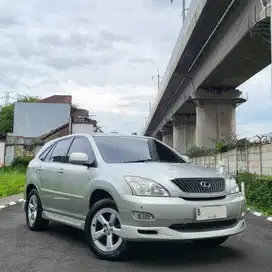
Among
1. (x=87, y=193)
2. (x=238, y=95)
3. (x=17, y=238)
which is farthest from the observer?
(x=238, y=95)

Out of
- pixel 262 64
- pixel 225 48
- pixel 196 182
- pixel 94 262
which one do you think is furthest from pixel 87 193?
pixel 262 64

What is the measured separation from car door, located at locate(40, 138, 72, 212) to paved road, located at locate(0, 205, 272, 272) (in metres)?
0.59

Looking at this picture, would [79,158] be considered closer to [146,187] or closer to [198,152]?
[146,187]

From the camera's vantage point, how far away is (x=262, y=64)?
75.3 ft

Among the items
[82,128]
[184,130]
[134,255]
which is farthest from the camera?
[184,130]

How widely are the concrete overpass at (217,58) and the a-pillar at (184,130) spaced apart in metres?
4.49

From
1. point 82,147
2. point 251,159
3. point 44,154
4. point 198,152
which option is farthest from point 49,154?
point 198,152

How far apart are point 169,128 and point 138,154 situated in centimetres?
5475

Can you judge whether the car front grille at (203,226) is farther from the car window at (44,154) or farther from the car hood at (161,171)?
the car window at (44,154)

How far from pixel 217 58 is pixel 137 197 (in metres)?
18.9

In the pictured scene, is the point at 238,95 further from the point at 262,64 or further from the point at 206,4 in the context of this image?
the point at 206,4

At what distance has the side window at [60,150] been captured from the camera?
743 centimetres

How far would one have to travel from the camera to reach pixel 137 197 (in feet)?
16.9

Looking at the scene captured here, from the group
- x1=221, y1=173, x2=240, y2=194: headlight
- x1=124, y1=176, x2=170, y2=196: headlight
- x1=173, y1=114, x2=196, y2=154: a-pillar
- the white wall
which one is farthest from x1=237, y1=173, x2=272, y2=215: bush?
x1=173, y1=114, x2=196, y2=154: a-pillar
